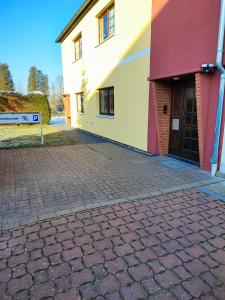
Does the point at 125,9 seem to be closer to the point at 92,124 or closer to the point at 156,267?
the point at 92,124

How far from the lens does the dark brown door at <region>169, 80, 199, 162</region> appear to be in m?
5.73

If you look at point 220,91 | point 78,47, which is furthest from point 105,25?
point 220,91

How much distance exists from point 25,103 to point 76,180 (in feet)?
47.2

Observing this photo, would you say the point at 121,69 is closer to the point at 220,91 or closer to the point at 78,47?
the point at 220,91

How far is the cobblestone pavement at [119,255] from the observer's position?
77.4 inches

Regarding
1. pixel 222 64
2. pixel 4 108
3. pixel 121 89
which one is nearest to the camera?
pixel 222 64

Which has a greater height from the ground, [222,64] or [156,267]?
[222,64]

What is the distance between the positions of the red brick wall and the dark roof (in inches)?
236

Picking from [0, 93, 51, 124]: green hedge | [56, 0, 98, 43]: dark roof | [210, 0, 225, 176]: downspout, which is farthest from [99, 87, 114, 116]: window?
[0, 93, 51, 124]: green hedge

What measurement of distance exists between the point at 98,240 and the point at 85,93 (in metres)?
10.5

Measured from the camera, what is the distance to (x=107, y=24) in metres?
9.26

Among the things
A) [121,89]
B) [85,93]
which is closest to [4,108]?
[85,93]

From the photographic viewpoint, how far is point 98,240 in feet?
8.78

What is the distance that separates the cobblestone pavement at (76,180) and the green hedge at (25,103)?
34.3 ft
